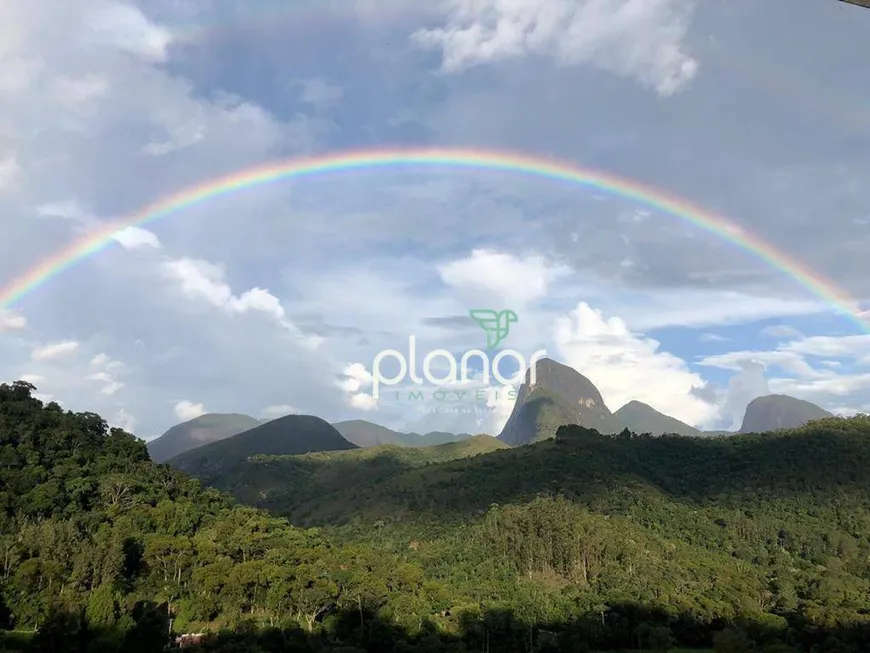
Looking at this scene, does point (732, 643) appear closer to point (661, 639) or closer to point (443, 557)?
point (661, 639)

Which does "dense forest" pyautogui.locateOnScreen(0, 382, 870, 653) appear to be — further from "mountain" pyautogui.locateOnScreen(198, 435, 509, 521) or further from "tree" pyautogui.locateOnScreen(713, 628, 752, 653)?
"mountain" pyautogui.locateOnScreen(198, 435, 509, 521)

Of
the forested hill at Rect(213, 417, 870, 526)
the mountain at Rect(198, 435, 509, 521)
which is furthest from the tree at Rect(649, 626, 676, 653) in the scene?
the mountain at Rect(198, 435, 509, 521)

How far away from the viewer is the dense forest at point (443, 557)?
3341 cm

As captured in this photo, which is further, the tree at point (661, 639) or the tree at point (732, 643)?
the tree at point (661, 639)

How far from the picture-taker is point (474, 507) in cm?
8644

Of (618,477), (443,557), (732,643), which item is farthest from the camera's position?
(618,477)

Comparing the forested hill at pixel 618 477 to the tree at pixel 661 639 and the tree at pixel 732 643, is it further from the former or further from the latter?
the tree at pixel 732 643

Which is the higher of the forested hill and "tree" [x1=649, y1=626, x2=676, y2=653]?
the forested hill

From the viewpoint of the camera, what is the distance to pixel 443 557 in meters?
65.7

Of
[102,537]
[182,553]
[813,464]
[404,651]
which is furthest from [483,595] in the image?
[813,464]

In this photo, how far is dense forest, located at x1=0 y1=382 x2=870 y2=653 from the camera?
3341cm

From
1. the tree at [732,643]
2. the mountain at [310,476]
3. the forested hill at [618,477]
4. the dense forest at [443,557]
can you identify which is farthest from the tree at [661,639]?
the mountain at [310,476]

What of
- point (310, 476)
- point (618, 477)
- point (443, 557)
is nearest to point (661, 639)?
point (443, 557)

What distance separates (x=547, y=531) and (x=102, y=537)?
42423mm
